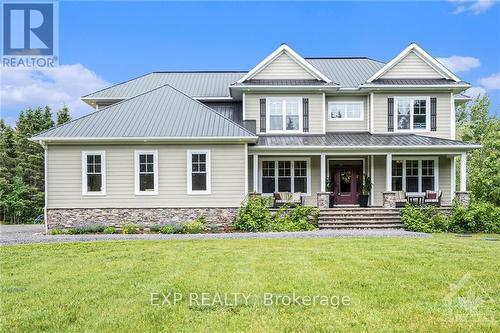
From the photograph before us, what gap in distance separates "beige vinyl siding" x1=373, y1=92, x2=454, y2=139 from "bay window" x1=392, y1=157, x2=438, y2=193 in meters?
1.38

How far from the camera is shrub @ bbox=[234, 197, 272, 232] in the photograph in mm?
16984

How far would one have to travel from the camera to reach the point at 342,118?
71.6 ft

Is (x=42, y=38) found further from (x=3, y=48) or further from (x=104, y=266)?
(x=104, y=266)

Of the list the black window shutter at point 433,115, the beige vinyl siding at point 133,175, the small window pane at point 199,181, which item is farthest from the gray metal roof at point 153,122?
→ the black window shutter at point 433,115

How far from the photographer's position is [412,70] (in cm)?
2148

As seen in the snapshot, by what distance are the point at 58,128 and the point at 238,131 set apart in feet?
24.2

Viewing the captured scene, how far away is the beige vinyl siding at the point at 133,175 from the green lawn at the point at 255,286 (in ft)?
19.2

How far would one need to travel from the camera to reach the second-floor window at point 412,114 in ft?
69.4

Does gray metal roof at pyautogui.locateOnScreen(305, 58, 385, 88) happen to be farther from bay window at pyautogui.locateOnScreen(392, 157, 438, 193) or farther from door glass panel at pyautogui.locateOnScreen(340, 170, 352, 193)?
bay window at pyautogui.locateOnScreen(392, 157, 438, 193)

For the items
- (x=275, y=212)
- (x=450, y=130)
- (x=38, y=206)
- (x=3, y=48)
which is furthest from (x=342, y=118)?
(x=38, y=206)

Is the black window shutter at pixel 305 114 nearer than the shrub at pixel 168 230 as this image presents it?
No

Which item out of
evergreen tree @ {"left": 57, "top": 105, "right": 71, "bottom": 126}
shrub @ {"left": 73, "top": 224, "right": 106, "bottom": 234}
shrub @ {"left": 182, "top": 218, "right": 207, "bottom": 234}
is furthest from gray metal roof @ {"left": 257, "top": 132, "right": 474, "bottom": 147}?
evergreen tree @ {"left": 57, "top": 105, "right": 71, "bottom": 126}

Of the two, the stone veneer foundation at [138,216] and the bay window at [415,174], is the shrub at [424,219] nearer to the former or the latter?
the bay window at [415,174]

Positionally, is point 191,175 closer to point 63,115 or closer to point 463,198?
point 463,198
